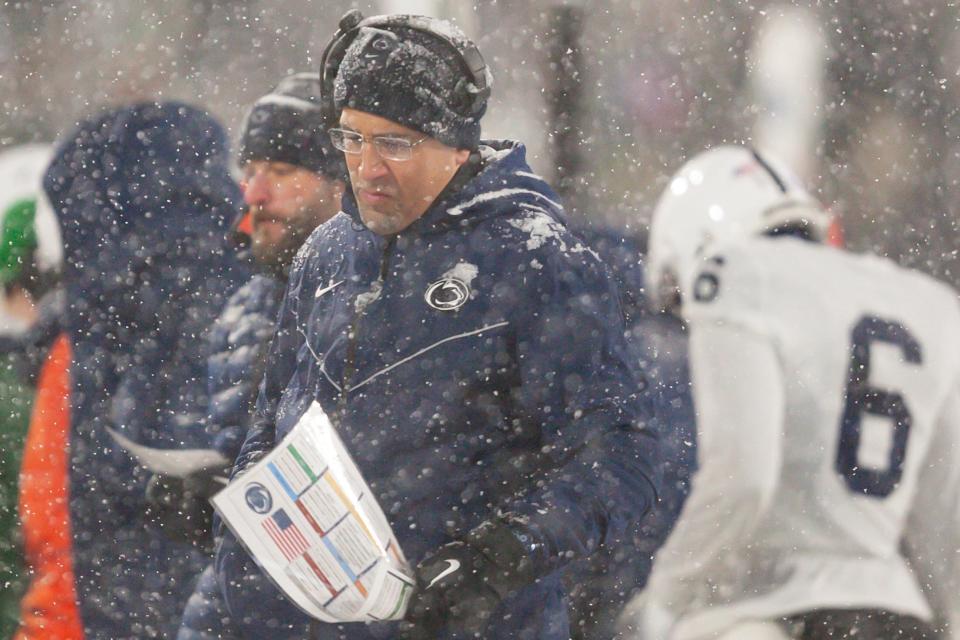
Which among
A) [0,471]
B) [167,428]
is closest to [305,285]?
[167,428]

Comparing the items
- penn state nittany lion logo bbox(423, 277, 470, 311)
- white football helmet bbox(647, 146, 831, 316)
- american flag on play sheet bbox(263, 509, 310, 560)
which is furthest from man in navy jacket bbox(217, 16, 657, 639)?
white football helmet bbox(647, 146, 831, 316)

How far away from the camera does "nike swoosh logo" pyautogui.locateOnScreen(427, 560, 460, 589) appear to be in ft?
6.47

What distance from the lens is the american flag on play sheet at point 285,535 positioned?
6.61 feet

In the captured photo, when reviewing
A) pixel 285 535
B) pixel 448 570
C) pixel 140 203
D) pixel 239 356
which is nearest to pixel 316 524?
pixel 285 535

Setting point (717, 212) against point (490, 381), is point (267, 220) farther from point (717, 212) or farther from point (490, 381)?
point (717, 212)

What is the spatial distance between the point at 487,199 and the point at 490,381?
262 millimetres

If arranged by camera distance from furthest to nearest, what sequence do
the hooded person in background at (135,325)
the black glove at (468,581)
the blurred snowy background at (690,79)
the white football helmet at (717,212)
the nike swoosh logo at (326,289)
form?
the blurred snowy background at (690,79), the white football helmet at (717,212), the hooded person in background at (135,325), the nike swoosh logo at (326,289), the black glove at (468,581)

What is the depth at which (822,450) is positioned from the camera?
3605mm

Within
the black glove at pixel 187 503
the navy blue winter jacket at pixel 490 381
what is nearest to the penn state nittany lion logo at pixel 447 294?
the navy blue winter jacket at pixel 490 381

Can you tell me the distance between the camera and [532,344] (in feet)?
6.89

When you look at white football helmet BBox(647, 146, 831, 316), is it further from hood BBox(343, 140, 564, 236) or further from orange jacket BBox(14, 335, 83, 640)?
hood BBox(343, 140, 564, 236)

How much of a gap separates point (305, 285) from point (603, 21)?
464cm

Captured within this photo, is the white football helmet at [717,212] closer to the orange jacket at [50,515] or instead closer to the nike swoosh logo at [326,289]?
the orange jacket at [50,515]

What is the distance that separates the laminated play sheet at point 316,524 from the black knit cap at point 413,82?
1.45 feet
